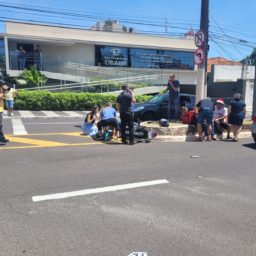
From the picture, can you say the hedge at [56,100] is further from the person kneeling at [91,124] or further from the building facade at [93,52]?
the person kneeling at [91,124]

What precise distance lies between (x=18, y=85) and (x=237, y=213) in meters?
A: 23.8

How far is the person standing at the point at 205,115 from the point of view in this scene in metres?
11.4

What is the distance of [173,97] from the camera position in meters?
12.9

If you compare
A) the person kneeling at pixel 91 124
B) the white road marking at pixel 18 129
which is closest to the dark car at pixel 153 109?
the person kneeling at pixel 91 124

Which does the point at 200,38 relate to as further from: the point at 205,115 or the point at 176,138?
the point at 176,138

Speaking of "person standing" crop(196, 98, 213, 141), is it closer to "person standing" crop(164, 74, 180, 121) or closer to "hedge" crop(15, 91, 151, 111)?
"person standing" crop(164, 74, 180, 121)

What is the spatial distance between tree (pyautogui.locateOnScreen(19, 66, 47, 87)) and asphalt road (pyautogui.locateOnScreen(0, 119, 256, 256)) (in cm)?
1839

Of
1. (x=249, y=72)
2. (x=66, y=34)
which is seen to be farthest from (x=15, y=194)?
(x=249, y=72)

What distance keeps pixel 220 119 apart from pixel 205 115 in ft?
3.98

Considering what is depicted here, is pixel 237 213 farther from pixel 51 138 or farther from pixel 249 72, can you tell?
pixel 249 72

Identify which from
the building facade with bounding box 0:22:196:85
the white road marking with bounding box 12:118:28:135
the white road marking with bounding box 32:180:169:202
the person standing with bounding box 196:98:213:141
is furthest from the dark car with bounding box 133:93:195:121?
the building facade with bounding box 0:22:196:85

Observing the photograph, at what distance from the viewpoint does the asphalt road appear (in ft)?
13.4

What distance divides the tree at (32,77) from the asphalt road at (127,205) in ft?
60.3

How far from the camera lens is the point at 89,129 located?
12.3 meters
